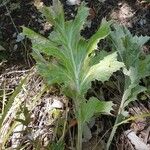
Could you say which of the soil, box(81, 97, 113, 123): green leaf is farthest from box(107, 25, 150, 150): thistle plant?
the soil

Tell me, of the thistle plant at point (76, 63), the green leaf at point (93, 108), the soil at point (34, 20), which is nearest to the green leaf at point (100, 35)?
the thistle plant at point (76, 63)

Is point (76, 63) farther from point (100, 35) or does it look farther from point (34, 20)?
point (34, 20)

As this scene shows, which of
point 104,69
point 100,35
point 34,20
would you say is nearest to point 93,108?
point 104,69

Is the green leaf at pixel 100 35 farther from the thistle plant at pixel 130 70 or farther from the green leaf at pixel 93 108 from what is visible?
the green leaf at pixel 93 108

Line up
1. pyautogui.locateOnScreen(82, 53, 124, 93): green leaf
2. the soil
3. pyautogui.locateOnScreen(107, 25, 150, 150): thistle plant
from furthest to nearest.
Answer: the soil, pyautogui.locateOnScreen(107, 25, 150, 150): thistle plant, pyautogui.locateOnScreen(82, 53, 124, 93): green leaf

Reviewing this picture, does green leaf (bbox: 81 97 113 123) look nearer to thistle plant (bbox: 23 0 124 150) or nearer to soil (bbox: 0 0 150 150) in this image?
thistle plant (bbox: 23 0 124 150)

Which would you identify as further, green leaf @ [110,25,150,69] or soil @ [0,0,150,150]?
soil @ [0,0,150,150]

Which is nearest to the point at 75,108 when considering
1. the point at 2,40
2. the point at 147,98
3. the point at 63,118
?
the point at 63,118
